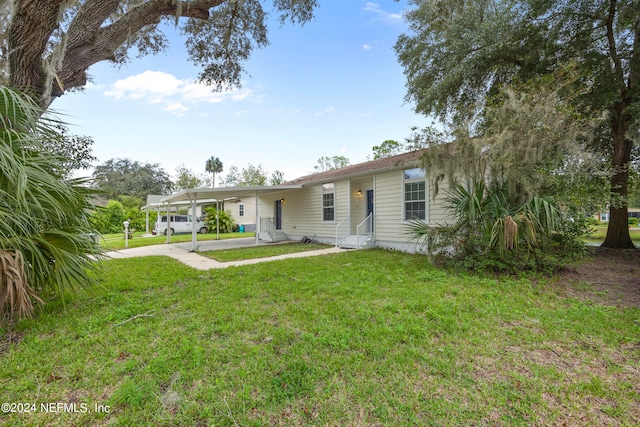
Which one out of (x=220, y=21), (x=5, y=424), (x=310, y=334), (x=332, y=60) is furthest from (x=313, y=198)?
(x=5, y=424)

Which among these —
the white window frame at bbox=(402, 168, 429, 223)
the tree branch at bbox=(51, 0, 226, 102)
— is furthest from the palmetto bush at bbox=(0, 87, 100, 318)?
the white window frame at bbox=(402, 168, 429, 223)

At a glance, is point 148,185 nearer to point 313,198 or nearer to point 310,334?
point 313,198

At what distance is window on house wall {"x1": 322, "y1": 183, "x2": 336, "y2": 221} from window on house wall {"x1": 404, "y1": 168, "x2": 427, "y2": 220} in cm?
330

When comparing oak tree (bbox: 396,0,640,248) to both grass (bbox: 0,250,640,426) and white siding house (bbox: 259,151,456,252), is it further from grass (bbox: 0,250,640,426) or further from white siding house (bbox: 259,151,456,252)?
grass (bbox: 0,250,640,426)

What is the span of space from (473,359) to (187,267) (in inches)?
255

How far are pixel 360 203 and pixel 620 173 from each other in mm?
7637

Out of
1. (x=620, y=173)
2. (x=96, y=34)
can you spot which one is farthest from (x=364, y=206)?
(x=96, y=34)

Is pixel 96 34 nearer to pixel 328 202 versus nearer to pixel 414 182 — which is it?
pixel 414 182

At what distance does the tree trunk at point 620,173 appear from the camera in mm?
7805

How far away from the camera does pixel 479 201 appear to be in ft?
18.7

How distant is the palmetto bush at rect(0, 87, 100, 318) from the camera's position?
9.09 ft

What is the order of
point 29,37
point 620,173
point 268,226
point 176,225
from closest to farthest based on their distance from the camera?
point 29,37 < point 620,173 < point 268,226 < point 176,225

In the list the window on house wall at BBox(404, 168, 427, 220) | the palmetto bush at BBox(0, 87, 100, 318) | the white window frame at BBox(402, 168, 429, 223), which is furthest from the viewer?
the window on house wall at BBox(404, 168, 427, 220)

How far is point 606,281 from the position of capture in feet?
16.6
